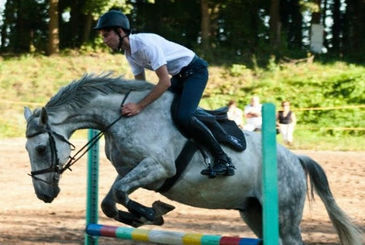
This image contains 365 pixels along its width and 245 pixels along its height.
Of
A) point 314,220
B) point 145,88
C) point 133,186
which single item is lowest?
point 314,220

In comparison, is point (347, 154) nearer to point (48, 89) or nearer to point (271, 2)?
point (48, 89)

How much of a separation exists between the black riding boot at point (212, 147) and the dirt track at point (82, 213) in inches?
37.1

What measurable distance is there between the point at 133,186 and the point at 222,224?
121 inches

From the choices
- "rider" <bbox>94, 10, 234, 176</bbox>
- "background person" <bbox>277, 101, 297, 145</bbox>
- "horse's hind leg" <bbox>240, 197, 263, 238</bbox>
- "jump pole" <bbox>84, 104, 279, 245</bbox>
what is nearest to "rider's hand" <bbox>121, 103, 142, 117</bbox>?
"rider" <bbox>94, 10, 234, 176</bbox>

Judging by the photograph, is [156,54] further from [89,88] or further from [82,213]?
[82,213]

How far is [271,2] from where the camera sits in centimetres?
3080

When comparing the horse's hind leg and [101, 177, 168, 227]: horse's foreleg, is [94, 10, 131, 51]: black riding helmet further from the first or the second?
the horse's hind leg

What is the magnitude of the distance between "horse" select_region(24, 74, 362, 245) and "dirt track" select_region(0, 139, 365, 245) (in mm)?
479

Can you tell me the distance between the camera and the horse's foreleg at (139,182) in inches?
180

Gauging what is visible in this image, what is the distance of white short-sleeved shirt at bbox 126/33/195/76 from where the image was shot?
4.75 metres

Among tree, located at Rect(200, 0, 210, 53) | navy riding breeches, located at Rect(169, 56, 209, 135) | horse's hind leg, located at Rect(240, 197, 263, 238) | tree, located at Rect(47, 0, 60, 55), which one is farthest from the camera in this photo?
tree, located at Rect(200, 0, 210, 53)

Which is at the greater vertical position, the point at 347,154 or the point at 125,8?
the point at 125,8

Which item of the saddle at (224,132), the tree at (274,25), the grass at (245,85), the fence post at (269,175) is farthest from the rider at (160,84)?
the tree at (274,25)

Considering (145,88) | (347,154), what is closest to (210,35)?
(347,154)
